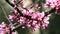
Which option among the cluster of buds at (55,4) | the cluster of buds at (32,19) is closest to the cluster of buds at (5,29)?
the cluster of buds at (32,19)

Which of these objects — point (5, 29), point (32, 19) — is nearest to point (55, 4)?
point (32, 19)

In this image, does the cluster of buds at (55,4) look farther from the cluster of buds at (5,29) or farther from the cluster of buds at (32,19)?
the cluster of buds at (5,29)

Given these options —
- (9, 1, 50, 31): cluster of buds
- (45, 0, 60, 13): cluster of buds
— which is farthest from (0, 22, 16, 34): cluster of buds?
(45, 0, 60, 13): cluster of buds

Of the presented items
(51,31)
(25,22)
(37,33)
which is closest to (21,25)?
(25,22)

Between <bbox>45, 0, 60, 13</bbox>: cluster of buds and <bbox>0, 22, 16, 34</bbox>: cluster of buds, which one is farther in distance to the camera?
<bbox>45, 0, 60, 13</bbox>: cluster of buds

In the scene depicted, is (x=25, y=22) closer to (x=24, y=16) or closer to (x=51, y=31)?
(x=24, y=16)

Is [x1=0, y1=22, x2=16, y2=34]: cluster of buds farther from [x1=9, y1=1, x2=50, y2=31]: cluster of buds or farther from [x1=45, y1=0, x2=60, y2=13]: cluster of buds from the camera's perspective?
[x1=45, y1=0, x2=60, y2=13]: cluster of buds

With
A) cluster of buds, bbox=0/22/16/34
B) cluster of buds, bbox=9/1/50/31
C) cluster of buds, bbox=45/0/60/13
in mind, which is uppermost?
cluster of buds, bbox=45/0/60/13

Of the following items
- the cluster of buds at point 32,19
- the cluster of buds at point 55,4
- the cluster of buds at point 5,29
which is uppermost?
the cluster of buds at point 55,4

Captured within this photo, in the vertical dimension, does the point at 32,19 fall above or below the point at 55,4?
below

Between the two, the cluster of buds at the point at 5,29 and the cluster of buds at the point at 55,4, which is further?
the cluster of buds at the point at 55,4

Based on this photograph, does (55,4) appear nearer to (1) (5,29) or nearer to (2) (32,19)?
(2) (32,19)
